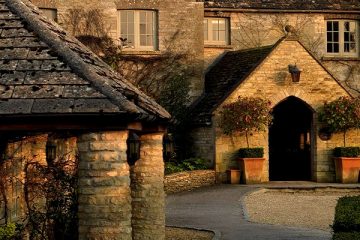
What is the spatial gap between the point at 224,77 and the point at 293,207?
829cm

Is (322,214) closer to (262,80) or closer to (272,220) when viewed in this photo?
(272,220)

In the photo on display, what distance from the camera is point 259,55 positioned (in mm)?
28609

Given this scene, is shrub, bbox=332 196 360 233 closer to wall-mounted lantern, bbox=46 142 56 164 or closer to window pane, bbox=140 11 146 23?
wall-mounted lantern, bbox=46 142 56 164

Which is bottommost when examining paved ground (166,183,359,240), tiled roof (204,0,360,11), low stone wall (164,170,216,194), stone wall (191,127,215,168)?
paved ground (166,183,359,240)

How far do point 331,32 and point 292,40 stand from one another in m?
5.03

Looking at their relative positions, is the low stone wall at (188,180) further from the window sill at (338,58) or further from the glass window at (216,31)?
the window sill at (338,58)

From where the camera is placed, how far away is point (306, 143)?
31125mm

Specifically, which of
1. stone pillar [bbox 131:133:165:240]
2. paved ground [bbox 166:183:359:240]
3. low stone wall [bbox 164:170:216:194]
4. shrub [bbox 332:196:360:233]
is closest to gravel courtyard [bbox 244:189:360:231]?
paved ground [bbox 166:183:359:240]

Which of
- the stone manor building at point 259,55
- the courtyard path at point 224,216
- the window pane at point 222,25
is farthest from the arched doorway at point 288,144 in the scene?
the courtyard path at point 224,216

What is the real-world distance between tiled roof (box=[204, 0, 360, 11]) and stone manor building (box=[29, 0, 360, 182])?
38mm

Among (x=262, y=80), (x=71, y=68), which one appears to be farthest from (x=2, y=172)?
(x=262, y=80)

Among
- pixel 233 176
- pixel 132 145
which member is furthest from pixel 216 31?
pixel 132 145

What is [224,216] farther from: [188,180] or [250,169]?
[250,169]

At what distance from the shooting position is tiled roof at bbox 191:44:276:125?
91.8 ft
